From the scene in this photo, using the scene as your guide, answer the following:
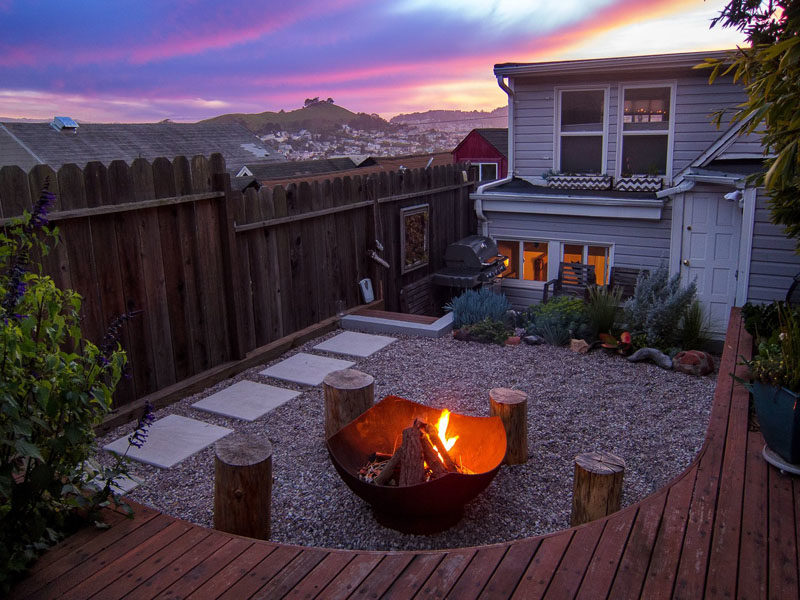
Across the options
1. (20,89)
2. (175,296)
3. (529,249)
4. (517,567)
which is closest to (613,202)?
(529,249)

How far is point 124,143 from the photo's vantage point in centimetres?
2250

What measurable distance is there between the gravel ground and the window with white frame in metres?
4.09

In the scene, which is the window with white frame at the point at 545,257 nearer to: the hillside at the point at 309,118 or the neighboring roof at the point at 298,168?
the neighboring roof at the point at 298,168

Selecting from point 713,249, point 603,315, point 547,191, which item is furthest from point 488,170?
point 603,315

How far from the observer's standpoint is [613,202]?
10070 millimetres

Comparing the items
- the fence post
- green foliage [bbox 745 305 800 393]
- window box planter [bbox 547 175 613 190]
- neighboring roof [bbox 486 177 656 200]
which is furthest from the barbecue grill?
green foliage [bbox 745 305 800 393]

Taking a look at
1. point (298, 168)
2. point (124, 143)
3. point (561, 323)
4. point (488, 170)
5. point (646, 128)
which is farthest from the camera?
point (488, 170)

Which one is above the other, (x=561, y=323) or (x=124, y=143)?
(x=124, y=143)

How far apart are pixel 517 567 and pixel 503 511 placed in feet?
4.40

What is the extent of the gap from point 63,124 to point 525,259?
59.3 feet

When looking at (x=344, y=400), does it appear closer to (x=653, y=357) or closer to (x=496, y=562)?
(x=496, y=562)

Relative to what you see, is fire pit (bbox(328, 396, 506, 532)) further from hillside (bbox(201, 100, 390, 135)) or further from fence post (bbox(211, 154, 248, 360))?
hillside (bbox(201, 100, 390, 135))

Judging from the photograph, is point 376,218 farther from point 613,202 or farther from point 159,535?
point 159,535

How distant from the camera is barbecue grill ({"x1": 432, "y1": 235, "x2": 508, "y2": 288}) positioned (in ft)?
33.7
